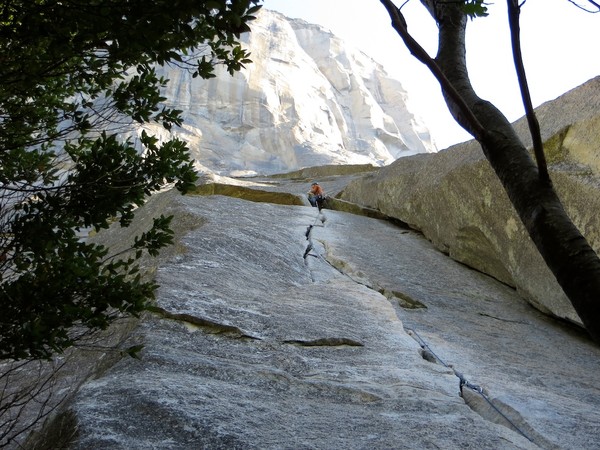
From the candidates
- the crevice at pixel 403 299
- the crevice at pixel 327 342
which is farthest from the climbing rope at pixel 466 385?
the crevice at pixel 403 299

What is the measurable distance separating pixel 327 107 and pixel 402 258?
51.3 meters

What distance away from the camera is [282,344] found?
533 centimetres

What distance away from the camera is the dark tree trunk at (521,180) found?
6.86 feet

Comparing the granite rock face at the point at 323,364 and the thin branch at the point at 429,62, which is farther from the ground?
the thin branch at the point at 429,62

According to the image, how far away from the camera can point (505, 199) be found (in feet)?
34.1

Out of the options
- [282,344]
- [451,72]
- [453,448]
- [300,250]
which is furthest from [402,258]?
[451,72]

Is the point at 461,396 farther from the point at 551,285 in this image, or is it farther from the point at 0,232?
the point at 551,285

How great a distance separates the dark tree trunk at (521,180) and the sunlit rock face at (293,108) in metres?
36.6

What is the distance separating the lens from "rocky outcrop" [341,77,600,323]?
29.5ft

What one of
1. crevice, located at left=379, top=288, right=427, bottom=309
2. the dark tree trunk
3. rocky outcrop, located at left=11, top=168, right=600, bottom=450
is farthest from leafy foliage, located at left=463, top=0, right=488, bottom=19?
crevice, located at left=379, top=288, right=427, bottom=309

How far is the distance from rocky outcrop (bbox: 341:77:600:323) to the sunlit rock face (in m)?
27.1

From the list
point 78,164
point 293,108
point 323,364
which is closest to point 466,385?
point 323,364

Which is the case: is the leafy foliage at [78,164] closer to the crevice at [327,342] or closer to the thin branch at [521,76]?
the thin branch at [521,76]

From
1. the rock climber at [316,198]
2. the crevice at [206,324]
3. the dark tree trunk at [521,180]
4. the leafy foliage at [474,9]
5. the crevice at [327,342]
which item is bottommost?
the crevice at [327,342]
